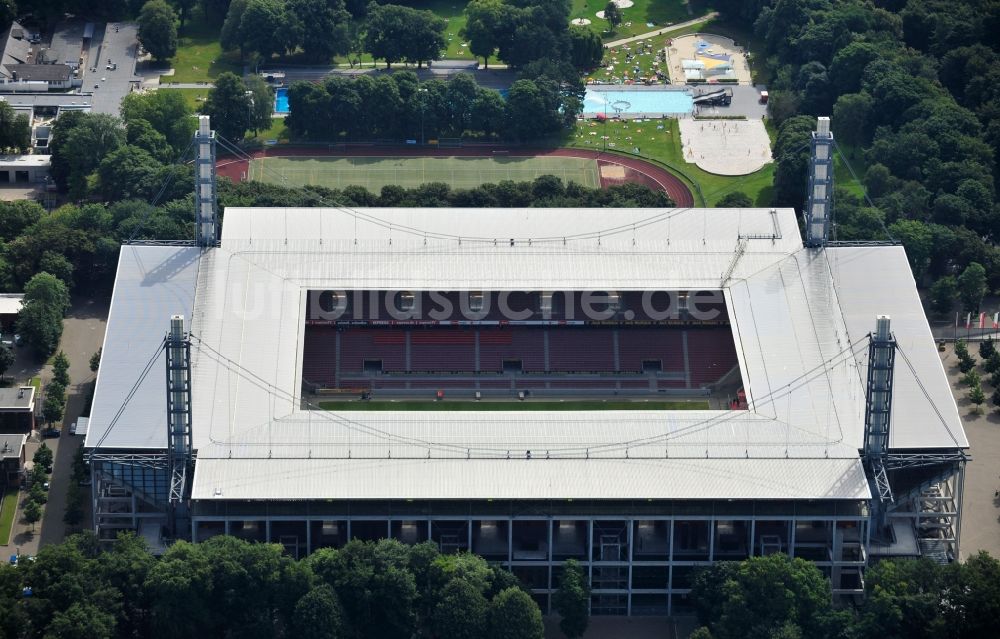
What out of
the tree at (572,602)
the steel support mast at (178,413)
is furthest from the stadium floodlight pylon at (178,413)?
the tree at (572,602)

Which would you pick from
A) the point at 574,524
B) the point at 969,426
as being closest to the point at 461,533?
the point at 574,524

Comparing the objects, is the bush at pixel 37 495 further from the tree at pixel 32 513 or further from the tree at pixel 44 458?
the tree at pixel 44 458

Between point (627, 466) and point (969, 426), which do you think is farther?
point (969, 426)

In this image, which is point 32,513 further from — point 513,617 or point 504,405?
point 513,617

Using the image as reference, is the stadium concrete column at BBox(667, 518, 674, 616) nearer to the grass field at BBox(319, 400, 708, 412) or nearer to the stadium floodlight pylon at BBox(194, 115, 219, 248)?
the grass field at BBox(319, 400, 708, 412)

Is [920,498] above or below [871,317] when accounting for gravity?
below

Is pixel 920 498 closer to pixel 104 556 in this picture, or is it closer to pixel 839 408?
pixel 839 408

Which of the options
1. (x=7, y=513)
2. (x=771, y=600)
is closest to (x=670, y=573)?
(x=771, y=600)
